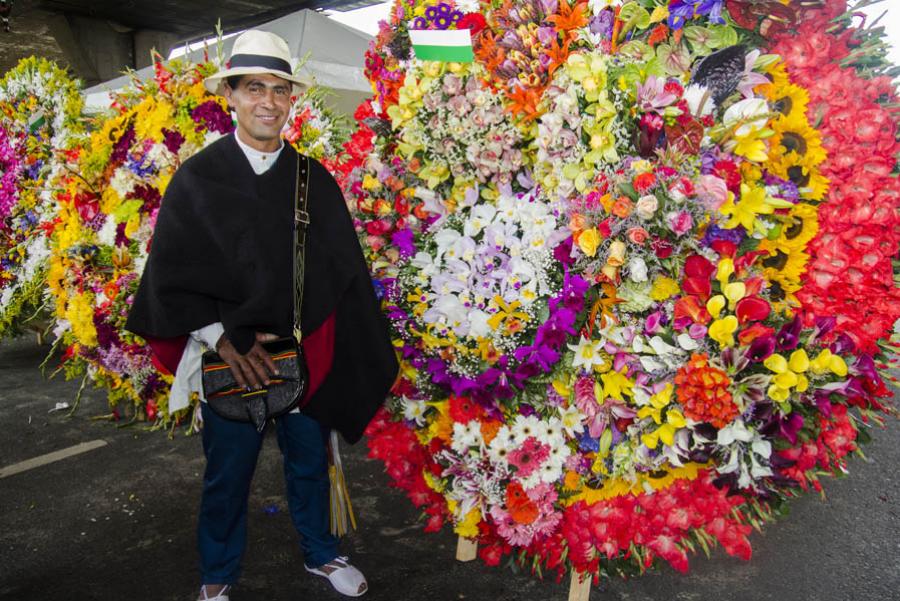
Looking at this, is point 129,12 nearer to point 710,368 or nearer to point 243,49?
point 243,49

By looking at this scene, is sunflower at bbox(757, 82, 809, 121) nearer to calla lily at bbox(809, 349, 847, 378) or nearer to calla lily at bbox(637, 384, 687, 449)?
calla lily at bbox(809, 349, 847, 378)

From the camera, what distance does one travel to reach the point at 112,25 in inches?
673

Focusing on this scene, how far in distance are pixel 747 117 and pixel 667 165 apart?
0.28 meters

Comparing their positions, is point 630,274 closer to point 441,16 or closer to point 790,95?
point 790,95

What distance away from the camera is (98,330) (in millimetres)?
4309

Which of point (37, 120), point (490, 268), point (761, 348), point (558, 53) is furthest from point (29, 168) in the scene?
point (761, 348)

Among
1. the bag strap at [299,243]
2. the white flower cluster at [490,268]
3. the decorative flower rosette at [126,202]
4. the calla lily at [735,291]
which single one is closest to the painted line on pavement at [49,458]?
the decorative flower rosette at [126,202]

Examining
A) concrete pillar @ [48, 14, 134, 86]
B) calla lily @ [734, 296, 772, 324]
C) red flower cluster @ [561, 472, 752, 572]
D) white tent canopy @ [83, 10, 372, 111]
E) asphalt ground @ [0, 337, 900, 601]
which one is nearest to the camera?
calla lily @ [734, 296, 772, 324]

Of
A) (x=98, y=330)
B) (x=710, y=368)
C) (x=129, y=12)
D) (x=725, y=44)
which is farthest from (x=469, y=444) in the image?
(x=129, y=12)

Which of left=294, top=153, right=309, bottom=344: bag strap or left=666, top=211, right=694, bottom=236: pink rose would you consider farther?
left=294, top=153, right=309, bottom=344: bag strap

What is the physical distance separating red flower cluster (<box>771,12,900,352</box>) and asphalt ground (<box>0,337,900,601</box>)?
1333 millimetres

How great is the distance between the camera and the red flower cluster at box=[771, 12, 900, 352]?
2.22 meters

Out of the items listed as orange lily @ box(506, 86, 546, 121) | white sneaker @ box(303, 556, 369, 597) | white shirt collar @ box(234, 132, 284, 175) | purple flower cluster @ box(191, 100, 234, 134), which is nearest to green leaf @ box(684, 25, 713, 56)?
orange lily @ box(506, 86, 546, 121)

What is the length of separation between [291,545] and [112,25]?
58.7 ft
